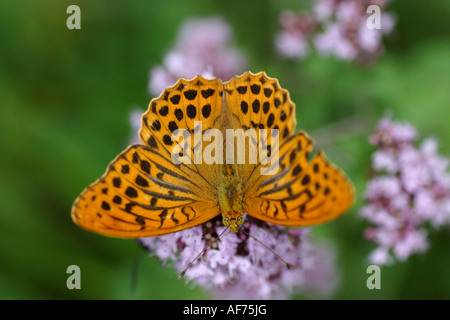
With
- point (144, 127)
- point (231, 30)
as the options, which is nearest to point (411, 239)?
point (144, 127)

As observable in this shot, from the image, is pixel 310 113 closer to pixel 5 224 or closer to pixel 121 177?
pixel 121 177

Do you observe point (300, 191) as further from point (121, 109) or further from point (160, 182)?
point (121, 109)

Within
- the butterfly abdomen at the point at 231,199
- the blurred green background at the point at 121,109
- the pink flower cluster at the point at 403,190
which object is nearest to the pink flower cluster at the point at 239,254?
the butterfly abdomen at the point at 231,199

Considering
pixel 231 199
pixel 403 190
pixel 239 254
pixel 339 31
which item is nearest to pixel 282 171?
pixel 231 199

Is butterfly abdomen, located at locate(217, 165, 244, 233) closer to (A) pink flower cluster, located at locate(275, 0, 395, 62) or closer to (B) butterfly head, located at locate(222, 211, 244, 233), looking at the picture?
(B) butterfly head, located at locate(222, 211, 244, 233)

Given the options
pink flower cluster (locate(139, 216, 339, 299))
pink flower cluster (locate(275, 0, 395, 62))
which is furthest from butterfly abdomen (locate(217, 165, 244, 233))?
pink flower cluster (locate(275, 0, 395, 62))

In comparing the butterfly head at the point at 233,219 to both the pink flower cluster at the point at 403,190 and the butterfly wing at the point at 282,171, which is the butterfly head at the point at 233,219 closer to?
the butterfly wing at the point at 282,171
